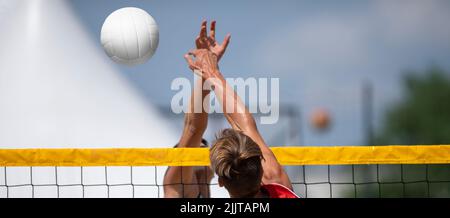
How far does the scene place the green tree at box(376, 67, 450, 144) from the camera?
21.6 m

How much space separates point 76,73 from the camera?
11.6 metres

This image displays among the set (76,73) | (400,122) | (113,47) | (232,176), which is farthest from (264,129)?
(232,176)

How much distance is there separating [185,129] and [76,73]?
749 centimetres

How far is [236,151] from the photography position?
2.76 meters

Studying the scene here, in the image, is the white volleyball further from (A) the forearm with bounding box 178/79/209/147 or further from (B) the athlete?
(B) the athlete

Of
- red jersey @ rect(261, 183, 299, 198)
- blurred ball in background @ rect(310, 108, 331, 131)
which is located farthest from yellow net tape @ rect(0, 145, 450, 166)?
blurred ball in background @ rect(310, 108, 331, 131)

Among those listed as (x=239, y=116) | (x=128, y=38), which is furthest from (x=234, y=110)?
(x=128, y=38)

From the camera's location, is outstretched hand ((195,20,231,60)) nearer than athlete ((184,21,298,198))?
No

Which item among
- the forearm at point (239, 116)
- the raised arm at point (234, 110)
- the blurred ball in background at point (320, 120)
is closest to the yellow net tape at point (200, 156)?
the raised arm at point (234, 110)

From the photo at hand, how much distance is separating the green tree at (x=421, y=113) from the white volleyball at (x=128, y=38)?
1573 cm

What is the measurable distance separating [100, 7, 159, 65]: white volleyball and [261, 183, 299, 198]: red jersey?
283 centimetres

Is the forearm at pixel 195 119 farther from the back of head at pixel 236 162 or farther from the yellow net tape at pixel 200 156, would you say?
the back of head at pixel 236 162
